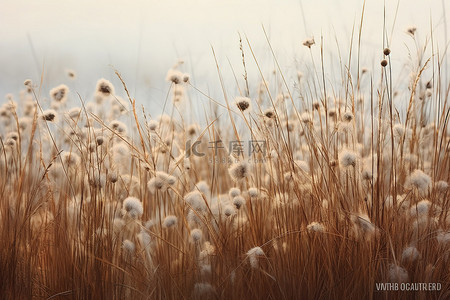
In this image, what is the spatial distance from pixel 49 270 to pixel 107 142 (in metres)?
0.66

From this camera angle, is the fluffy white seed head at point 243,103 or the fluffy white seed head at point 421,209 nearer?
the fluffy white seed head at point 421,209

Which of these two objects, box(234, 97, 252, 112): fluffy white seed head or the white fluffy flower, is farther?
box(234, 97, 252, 112): fluffy white seed head

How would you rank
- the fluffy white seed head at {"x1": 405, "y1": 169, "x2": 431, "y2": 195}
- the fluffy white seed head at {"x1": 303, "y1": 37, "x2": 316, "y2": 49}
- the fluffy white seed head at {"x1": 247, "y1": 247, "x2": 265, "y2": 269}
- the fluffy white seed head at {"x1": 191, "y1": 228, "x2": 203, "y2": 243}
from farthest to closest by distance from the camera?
the fluffy white seed head at {"x1": 303, "y1": 37, "x2": 316, "y2": 49}
the fluffy white seed head at {"x1": 191, "y1": 228, "x2": 203, "y2": 243}
the fluffy white seed head at {"x1": 405, "y1": 169, "x2": 431, "y2": 195}
the fluffy white seed head at {"x1": 247, "y1": 247, "x2": 265, "y2": 269}

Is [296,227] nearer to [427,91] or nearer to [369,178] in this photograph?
[369,178]

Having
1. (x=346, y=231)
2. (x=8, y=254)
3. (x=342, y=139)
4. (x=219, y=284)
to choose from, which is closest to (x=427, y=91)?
(x=342, y=139)

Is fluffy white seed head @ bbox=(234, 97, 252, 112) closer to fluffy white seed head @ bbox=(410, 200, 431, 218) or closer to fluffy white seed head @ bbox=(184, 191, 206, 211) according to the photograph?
fluffy white seed head @ bbox=(184, 191, 206, 211)

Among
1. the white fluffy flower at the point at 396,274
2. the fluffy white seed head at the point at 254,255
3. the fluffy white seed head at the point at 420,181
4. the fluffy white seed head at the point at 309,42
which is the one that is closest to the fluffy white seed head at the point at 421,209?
the fluffy white seed head at the point at 420,181

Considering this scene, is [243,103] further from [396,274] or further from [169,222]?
[396,274]

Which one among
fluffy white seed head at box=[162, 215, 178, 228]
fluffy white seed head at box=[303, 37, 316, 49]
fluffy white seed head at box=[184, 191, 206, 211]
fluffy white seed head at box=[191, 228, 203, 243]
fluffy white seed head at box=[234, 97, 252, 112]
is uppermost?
fluffy white seed head at box=[303, 37, 316, 49]

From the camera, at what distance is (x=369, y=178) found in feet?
7.68

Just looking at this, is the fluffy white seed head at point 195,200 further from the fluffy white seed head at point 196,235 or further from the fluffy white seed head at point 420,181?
the fluffy white seed head at point 420,181

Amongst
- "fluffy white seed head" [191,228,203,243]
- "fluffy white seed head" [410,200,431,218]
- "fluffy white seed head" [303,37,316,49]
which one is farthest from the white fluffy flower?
"fluffy white seed head" [303,37,316,49]

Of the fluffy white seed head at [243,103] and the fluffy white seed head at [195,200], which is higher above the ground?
the fluffy white seed head at [243,103]

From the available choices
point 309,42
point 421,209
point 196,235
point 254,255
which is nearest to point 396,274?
point 421,209
